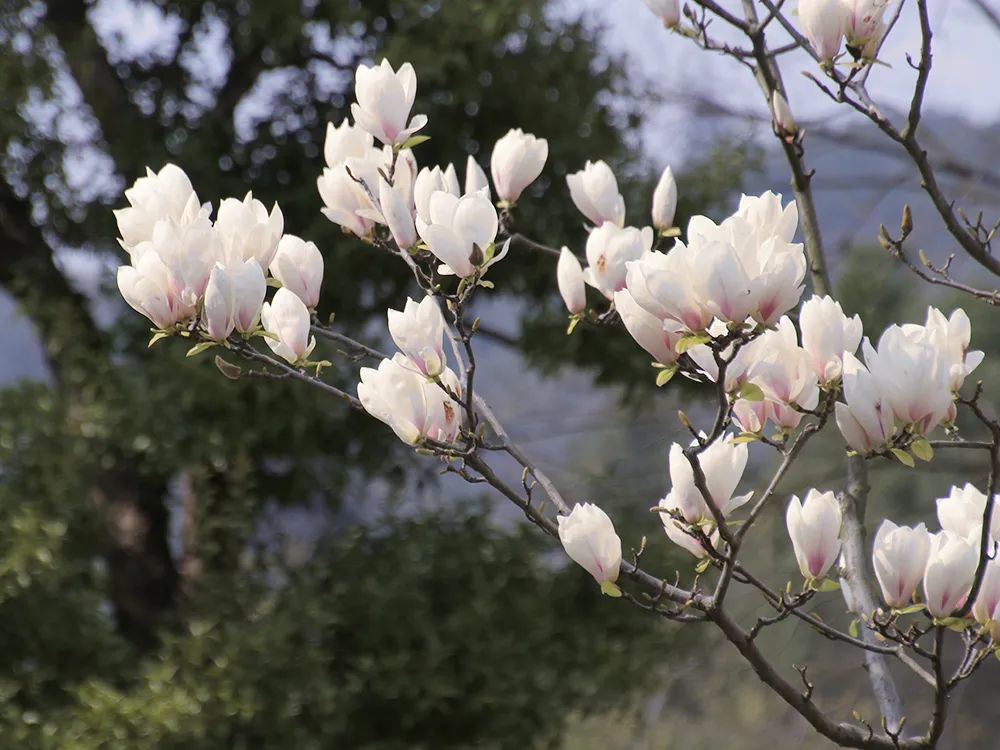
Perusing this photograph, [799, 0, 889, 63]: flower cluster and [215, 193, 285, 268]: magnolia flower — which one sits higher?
[799, 0, 889, 63]: flower cluster

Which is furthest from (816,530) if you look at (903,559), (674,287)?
(674,287)

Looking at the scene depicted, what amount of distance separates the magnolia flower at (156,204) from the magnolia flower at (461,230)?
0.16 m

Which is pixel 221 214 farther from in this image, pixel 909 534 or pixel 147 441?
pixel 147 441

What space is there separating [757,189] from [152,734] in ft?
9.64

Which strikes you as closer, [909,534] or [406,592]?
[909,534]

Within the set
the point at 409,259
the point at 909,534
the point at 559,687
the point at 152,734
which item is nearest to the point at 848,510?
the point at 909,534

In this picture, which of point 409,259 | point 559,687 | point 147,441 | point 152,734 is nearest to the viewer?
point 409,259

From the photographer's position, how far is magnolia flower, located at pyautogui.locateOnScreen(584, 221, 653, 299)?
80cm

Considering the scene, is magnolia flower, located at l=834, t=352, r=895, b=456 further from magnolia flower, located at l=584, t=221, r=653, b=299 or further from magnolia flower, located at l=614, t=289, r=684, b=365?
magnolia flower, located at l=584, t=221, r=653, b=299

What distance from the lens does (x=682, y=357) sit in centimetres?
63

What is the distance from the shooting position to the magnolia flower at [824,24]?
2.46ft

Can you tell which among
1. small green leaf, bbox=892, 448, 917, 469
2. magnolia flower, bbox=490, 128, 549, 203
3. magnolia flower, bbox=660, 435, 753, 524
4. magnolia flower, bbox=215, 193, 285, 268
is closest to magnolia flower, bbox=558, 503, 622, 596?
magnolia flower, bbox=660, 435, 753, 524

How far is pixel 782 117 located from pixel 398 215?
290mm

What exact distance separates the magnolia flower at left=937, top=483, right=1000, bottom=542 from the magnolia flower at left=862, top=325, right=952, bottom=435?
10 cm
